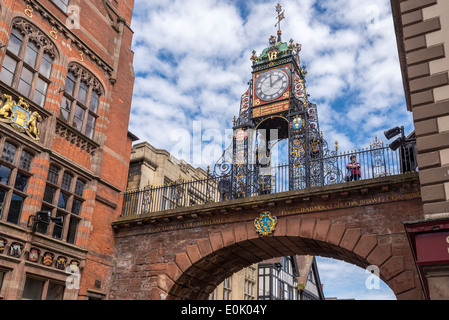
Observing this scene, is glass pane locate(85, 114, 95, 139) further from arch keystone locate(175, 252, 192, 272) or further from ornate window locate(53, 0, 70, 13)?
arch keystone locate(175, 252, 192, 272)

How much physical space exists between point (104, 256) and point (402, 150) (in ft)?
40.9

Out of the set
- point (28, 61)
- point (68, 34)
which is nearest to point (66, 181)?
point (28, 61)

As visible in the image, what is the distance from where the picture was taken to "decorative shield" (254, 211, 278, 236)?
17302 mm

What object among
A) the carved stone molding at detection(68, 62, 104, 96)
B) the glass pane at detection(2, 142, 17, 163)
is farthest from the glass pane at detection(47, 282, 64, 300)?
the carved stone molding at detection(68, 62, 104, 96)

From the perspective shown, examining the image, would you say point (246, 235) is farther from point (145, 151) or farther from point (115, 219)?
point (145, 151)

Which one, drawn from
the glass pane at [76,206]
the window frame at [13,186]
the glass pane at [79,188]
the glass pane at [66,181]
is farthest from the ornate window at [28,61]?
the glass pane at [76,206]

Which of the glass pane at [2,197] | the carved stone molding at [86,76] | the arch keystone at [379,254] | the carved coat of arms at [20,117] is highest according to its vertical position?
the carved stone molding at [86,76]

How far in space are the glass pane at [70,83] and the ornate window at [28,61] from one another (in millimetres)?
968

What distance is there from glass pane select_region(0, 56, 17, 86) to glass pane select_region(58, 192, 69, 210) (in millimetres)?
4558

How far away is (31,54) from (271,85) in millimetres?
11501

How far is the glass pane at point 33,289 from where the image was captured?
1591cm

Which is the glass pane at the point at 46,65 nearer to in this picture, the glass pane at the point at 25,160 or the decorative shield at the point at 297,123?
the glass pane at the point at 25,160

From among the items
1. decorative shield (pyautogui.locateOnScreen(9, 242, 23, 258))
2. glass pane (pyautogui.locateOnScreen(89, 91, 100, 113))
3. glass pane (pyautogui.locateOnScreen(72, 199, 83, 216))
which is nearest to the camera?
decorative shield (pyautogui.locateOnScreen(9, 242, 23, 258))

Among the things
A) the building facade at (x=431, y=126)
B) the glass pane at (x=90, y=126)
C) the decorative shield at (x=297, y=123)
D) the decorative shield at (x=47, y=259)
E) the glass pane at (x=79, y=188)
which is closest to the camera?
the building facade at (x=431, y=126)
